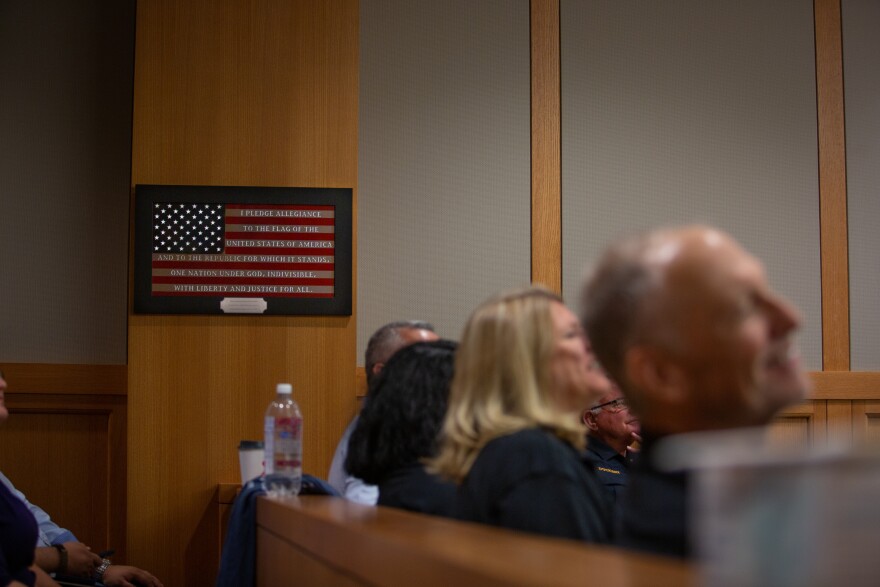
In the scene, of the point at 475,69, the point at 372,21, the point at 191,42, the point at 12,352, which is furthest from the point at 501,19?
the point at 12,352

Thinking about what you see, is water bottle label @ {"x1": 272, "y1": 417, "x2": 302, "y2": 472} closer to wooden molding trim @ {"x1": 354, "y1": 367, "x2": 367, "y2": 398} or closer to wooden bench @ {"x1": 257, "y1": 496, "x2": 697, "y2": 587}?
wooden bench @ {"x1": 257, "y1": 496, "x2": 697, "y2": 587}

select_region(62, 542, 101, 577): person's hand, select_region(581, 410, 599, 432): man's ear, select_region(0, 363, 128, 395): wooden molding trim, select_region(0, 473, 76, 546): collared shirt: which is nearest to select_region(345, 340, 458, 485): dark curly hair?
select_region(62, 542, 101, 577): person's hand

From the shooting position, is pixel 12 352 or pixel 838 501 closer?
pixel 838 501

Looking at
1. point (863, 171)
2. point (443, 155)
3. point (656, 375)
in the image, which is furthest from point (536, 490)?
point (863, 171)

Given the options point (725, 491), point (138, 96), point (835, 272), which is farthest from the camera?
point (835, 272)

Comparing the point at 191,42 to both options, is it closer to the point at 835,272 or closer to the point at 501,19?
the point at 501,19

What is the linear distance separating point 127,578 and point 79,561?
0.25 m

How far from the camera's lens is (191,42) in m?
4.11

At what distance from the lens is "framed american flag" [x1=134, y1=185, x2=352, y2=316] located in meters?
4.02

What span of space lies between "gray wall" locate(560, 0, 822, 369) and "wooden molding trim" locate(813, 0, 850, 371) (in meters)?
0.04

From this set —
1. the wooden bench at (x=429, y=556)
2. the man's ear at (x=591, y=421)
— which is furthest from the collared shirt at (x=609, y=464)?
the wooden bench at (x=429, y=556)

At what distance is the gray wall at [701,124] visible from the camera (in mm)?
4625

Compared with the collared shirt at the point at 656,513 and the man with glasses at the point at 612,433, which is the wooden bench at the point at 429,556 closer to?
the collared shirt at the point at 656,513

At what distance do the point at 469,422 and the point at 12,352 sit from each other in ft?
10.6
